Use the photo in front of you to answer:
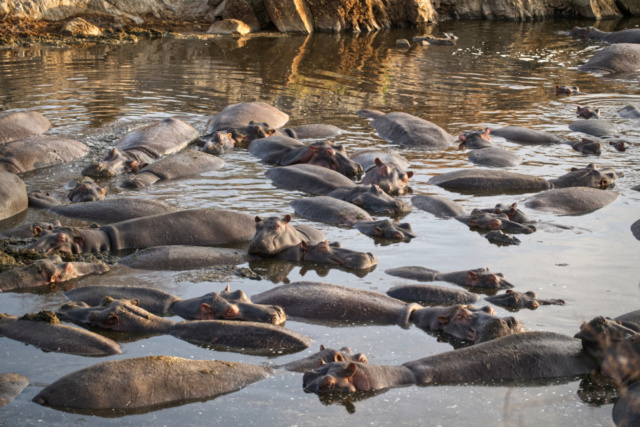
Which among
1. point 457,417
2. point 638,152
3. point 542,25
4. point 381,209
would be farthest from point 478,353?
point 542,25

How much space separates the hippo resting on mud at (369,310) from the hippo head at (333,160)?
4.11 meters

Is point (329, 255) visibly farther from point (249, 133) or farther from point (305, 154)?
point (249, 133)

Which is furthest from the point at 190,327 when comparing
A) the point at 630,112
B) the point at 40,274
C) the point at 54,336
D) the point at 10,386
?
the point at 630,112

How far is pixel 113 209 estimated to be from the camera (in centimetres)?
816

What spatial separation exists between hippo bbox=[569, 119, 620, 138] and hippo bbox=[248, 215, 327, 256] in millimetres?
6403

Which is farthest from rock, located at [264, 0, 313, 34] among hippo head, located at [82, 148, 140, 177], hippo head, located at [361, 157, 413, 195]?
hippo head, located at [361, 157, 413, 195]

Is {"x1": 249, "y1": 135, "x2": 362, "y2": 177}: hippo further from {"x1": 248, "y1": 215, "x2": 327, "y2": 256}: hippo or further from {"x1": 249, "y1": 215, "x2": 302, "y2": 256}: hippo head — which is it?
{"x1": 249, "y1": 215, "x2": 302, "y2": 256}: hippo head

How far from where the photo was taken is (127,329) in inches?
220

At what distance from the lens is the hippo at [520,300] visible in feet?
20.1

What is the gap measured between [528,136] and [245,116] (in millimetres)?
4137

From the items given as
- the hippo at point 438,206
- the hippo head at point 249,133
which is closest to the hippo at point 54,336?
the hippo at point 438,206

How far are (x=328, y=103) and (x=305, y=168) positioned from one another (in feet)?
16.5

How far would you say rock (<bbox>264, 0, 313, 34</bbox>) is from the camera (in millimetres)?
23719

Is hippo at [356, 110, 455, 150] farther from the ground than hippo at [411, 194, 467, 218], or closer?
farther from the ground
